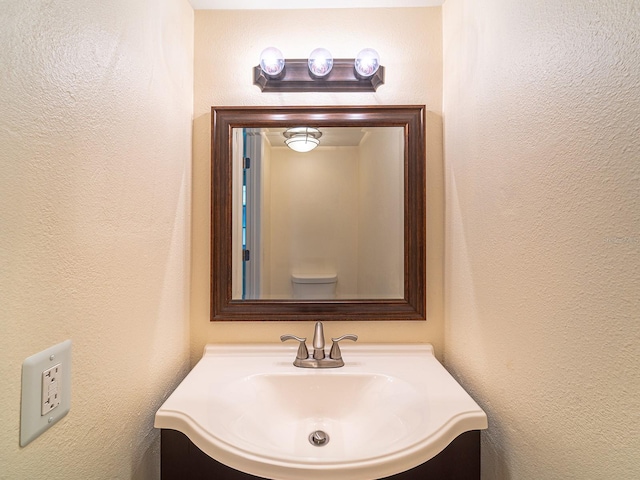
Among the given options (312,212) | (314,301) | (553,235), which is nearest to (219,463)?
(314,301)

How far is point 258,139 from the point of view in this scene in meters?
1.27

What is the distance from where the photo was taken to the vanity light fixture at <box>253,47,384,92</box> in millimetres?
1198

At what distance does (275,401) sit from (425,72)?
3.99 ft

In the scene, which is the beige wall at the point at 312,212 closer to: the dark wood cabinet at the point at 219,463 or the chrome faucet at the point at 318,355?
the chrome faucet at the point at 318,355

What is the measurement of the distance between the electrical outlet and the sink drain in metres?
0.61

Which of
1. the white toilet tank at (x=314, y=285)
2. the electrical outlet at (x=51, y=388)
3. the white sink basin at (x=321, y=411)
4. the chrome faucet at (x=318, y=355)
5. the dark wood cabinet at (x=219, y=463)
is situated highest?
the white toilet tank at (x=314, y=285)

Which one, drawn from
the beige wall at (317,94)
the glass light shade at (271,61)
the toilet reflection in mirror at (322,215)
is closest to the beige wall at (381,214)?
the toilet reflection in mirror at (322,215)

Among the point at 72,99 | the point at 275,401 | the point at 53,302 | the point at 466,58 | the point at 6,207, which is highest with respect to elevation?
the point at 466,58

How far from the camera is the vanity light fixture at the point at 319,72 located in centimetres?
120

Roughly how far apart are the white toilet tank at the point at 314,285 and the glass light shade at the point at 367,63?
710mm

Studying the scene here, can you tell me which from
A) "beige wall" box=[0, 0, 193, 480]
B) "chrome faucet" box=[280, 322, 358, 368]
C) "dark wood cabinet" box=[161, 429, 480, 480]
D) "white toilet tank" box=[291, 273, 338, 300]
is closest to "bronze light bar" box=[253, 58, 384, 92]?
"beige wall" box=[0, 0, 193, 480]

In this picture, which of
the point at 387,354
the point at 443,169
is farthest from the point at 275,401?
the point at 443,169

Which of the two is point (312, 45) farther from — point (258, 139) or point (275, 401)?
point (275, 401)

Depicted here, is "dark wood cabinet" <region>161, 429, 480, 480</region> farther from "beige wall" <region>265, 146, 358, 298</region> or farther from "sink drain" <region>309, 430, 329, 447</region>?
"beige wall" <region>265, 146, 358, 298</region>
